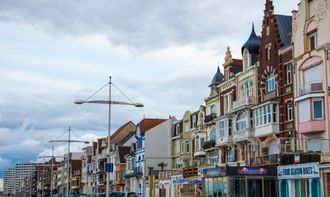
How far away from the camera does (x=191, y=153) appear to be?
77188mm

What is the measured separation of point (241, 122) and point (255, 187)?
17828mm

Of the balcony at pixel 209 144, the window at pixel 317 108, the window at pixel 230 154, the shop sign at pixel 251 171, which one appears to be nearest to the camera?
the shop sign at pixel 251 171

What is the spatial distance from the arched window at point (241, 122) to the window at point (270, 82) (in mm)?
4521

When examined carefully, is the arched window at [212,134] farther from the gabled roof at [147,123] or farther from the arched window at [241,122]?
the gabled roof at [147,123]

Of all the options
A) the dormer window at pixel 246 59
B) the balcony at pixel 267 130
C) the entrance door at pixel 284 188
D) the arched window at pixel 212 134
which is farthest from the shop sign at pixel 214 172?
the arched window at pixel 212 134

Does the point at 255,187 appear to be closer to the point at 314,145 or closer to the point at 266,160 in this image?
the point at 266,160

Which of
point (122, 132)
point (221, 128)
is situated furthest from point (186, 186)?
point (122, 132)

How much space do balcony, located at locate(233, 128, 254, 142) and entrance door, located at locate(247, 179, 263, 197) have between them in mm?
14349

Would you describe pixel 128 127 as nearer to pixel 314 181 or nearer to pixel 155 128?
pixel 155 128

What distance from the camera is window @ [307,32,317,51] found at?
4831 cm

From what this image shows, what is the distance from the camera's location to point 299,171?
39.1 meters

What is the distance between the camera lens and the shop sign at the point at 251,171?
4181 cm

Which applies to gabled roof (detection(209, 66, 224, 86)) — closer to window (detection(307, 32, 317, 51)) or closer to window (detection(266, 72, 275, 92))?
window (detection(266, 72, 275, 92))

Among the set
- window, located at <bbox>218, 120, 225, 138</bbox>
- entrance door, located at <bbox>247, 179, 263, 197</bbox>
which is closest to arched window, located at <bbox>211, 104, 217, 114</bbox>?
window, located at <bbox>218, 120, 225, 138</bbox>
